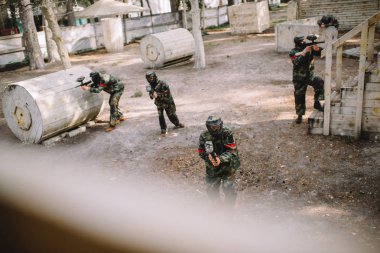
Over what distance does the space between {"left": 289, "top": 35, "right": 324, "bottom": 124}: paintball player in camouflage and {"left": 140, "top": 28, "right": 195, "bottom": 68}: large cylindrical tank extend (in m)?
7.69

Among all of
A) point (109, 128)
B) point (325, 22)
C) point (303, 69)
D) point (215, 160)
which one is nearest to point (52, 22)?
point (109, 128)

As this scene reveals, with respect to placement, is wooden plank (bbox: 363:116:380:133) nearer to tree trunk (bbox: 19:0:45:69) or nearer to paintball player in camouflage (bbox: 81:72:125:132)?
paintball player in camouflage (bbox: 81:72:125:132)

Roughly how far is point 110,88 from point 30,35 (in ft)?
32.1

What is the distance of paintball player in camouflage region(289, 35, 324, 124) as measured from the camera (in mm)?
7363

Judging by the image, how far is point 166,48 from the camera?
14414 mm

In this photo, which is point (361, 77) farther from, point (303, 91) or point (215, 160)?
point (215, 160)

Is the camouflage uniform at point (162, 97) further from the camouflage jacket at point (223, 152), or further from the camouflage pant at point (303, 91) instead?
the camouflage jacket at point (223, 152)

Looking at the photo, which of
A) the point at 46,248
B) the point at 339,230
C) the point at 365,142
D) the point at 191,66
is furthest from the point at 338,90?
the point at 191,66

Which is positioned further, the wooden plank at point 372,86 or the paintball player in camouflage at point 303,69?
the paintball player in camouflage at point 303,69

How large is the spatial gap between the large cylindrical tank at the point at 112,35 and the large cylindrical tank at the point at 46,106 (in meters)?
12.2

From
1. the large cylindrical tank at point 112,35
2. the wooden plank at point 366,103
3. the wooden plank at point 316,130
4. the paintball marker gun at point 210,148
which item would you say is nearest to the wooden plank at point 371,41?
the wooden plank at point 366,103

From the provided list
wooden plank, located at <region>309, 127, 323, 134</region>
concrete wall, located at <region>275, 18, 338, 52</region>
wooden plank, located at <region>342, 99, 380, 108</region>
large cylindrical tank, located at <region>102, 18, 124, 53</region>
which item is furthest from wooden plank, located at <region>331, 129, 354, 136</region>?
large cylindrical tank, located at <region>102, 18, 124, 53</region>

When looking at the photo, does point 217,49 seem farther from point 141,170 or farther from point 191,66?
point 141,170

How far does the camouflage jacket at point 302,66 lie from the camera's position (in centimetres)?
744
